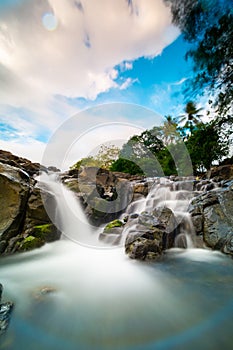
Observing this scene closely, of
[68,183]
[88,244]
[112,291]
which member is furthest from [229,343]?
[68,183]

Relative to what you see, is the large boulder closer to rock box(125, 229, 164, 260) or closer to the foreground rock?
the foreground rock

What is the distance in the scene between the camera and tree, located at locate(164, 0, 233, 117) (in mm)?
3293

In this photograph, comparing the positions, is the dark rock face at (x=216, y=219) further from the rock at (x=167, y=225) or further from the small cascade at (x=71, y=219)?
the small cascade at (x=71, y=219)

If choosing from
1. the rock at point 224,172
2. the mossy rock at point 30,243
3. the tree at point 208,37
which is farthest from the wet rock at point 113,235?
Answer: the rock at point 224,172

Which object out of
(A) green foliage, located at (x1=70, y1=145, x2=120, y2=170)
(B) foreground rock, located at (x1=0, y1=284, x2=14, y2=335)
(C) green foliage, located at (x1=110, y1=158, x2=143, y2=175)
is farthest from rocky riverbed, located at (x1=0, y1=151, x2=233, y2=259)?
(A) green foliage, located at (x1=70, y1=145, x2=120, y2=170)

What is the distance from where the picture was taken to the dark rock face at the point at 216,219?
426cm

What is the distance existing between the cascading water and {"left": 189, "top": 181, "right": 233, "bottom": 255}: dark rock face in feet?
1.27

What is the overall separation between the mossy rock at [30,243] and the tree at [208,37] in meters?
→ 5.88

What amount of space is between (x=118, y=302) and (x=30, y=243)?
320cm

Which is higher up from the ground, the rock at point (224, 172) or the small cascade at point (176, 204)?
the rock at point (224, 172)

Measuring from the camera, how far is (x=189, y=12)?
342 cm

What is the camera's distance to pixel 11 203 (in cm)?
466

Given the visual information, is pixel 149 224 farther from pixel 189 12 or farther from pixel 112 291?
pixel 189 12

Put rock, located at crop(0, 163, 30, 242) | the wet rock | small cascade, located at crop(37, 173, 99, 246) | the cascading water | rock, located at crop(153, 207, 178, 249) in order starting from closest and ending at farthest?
the cascading water → rock, located at crop(0, 163, 30, 242) → rock, located at crop(153, 207, 178, 249) → the wet rock → small cascade, located at crop(37, 173, 99, 246)
